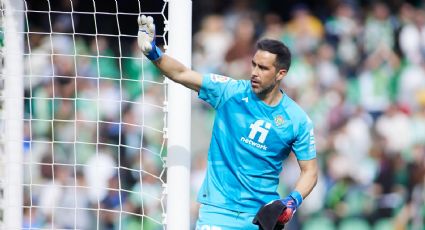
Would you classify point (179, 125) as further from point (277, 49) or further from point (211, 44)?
point (211, 44)

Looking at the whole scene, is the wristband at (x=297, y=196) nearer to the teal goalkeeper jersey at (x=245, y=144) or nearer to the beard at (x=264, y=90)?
the teal goalkeeper jersey at (x=245, y=144)

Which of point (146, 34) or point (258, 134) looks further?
point (258, 134)

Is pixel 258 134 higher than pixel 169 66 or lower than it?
lower

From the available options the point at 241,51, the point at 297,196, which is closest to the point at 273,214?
the point at 297,196

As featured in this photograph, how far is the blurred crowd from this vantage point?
10.5m

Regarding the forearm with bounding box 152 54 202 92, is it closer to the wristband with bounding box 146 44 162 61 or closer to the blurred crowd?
the wristband with bounding box 146 44 162 61

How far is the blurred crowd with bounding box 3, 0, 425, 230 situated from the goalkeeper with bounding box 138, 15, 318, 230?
3.84 meters

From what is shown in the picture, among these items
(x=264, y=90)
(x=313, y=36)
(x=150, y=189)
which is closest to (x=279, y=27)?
(x=313, y=36)

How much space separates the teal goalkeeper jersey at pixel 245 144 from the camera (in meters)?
6.25

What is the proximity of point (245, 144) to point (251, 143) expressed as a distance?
0.04 m

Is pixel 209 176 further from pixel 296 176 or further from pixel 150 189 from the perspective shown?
pixel 296 176

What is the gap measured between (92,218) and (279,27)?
4.29 meters

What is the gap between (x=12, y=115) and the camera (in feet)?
23.1

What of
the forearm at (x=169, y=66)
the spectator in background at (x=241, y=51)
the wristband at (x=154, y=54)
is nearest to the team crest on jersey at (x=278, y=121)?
the forearm at (x=169, y=66)
